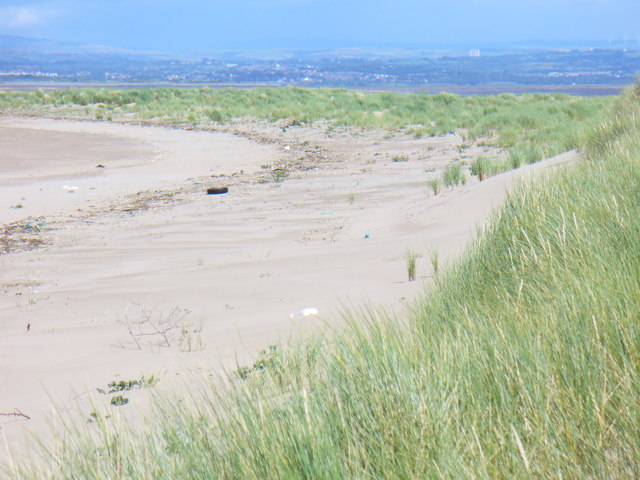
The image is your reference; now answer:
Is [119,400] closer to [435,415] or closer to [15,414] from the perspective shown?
[15,414]

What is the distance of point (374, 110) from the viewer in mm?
32281

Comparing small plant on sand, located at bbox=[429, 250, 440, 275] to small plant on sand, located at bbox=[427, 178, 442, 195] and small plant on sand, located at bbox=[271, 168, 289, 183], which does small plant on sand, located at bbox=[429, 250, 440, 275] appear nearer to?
small plant on sand, located at bbox=[427, 178, 442, 195]

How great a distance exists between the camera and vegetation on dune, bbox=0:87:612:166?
18.7 metres

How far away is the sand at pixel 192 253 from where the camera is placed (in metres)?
4.82

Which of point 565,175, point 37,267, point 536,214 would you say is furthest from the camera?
point 37,267

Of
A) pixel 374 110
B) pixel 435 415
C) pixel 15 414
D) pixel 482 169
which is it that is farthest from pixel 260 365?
pixel 374 110

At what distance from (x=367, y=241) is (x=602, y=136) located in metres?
3.54

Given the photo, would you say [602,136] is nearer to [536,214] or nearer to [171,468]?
[536,214]

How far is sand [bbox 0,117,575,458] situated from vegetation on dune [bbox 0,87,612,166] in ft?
8.31

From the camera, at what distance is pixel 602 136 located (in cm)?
990

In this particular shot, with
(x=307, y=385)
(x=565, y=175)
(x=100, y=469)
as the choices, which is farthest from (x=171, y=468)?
(x=565, y=175)

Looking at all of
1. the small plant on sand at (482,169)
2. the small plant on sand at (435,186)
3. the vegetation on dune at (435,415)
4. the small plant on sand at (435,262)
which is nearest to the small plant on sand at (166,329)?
the small plant on sand at (435,262)

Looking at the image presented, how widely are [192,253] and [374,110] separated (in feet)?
80.9

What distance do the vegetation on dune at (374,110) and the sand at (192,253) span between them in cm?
253
